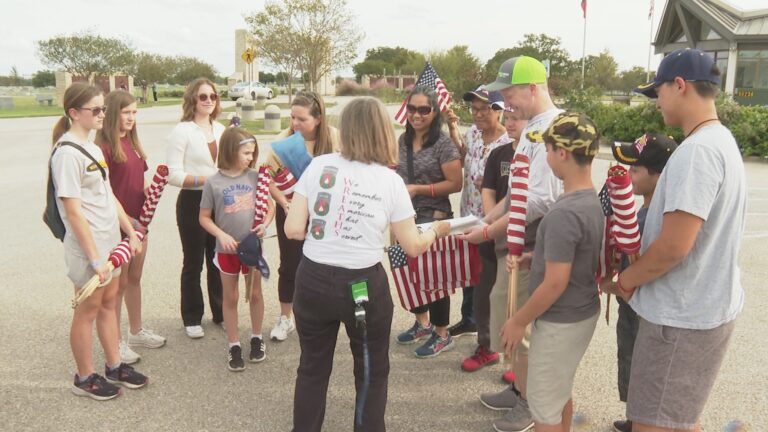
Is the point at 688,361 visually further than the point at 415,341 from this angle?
No

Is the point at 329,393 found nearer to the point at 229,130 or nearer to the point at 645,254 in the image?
the point at 229,130

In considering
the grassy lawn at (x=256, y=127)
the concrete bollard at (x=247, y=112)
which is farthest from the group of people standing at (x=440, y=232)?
the concrete bollard at (x=247, y=112)

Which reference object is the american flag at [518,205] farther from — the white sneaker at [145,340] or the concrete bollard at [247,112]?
the concrete bollard at [247,112]

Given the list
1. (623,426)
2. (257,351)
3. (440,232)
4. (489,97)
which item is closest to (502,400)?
(623,426)

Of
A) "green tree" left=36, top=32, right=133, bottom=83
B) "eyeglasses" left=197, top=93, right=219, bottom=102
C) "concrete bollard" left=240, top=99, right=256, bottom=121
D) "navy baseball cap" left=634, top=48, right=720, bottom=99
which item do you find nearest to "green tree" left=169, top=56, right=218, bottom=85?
"green tree" left=36, top=32, right=133, bottom=83

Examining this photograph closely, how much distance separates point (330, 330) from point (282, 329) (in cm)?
187

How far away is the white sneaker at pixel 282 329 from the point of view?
187 inches

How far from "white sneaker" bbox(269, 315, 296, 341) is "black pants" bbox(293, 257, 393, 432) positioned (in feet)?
5.22

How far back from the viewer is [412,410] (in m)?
3.75

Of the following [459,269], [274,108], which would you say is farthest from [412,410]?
[274,108]

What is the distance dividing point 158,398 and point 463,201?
8.58 ft

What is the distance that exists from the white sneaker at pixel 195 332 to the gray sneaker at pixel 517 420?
98.0 inches

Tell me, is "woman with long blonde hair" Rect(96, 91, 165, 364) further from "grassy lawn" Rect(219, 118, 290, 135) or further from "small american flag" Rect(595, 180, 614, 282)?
"grassy lawn" Rect(219, 118, 290, 135)

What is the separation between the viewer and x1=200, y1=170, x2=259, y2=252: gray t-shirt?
424cm
